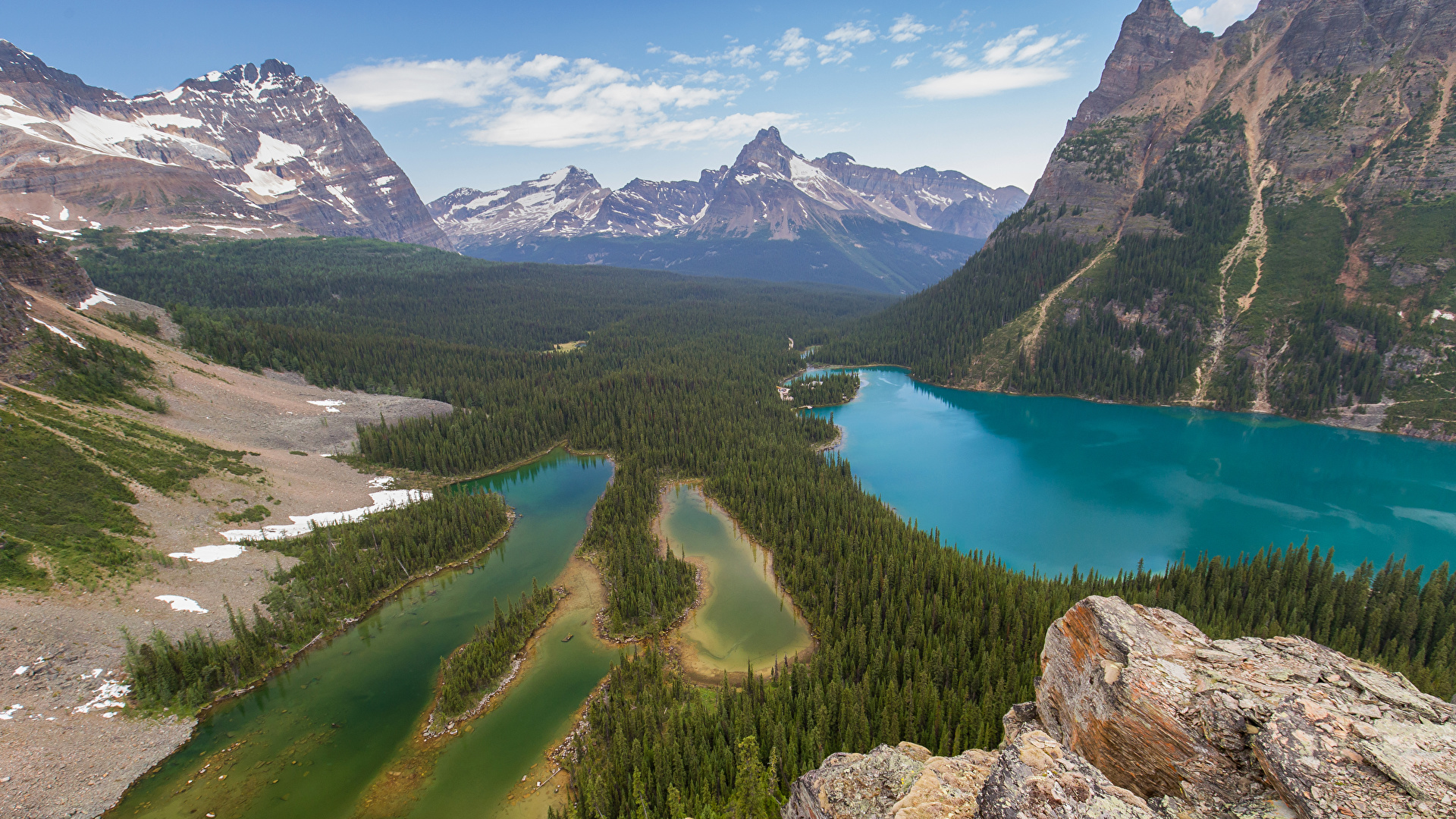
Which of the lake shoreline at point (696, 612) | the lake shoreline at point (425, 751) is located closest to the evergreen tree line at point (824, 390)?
the lake shoreline at point (696, 612)

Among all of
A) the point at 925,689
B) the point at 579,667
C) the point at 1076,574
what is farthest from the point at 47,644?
the point at 1076,574

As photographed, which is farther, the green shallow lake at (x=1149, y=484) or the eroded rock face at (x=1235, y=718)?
the green shallow lake at (x=1149, y=484)

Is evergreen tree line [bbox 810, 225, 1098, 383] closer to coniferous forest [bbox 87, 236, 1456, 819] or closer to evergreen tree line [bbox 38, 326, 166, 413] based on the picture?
coniferous forest [bbox 87, 236, 1456, 819]

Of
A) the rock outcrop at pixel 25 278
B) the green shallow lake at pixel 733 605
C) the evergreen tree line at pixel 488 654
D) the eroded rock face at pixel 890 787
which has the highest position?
the rock outcrop at pixel 25 278

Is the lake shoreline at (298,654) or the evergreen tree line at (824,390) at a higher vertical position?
the evergreen tree line at (824,390)

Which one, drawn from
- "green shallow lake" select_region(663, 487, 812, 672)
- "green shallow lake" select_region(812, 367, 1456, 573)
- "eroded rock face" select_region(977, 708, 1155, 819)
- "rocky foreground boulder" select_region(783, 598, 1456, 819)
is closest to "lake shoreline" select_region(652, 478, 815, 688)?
"green shallow lake" select_region(663, 487, 812, 672)

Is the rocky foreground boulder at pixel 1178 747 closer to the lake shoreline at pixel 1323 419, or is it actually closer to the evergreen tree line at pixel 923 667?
the evergreen tree line at pixel 923 667

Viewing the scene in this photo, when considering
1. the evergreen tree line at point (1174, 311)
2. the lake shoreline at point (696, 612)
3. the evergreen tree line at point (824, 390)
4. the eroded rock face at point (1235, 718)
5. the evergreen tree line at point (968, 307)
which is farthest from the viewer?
the evergreen tree line at point (968, 307)

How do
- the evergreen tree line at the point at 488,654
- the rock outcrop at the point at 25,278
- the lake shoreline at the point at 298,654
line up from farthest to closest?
the rock outcrop at the point at 25,278
the evergreen tree line at the point at 488,654
the lake shoreline at the point at 298,654
